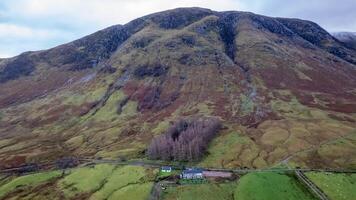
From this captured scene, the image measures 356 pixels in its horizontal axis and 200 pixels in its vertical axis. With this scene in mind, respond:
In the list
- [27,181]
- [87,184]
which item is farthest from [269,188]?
[27,181]

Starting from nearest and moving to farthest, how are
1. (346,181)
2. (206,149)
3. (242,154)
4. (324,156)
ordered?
(346,181) < (324,156) < (242,154) < (206,149)

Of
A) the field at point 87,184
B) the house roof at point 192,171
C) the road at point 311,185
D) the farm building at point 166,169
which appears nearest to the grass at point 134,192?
the field at point 87,184

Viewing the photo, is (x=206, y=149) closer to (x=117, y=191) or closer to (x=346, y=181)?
(x=117, y=191)

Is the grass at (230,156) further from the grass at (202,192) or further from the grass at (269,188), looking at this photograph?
the grass at (202,192)

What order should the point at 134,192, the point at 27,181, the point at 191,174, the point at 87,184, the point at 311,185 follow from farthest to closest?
1. the point at 27,181
2. the point at 87,184
3. the point at 191,174
4. the point at 134,192
5. the point at 311,185

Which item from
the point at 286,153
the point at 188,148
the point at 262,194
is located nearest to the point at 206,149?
the point at 188,148

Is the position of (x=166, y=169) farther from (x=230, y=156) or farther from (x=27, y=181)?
(x=27, y=181)

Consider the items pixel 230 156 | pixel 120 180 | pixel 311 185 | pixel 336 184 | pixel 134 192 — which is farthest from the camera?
pixel 230 156
